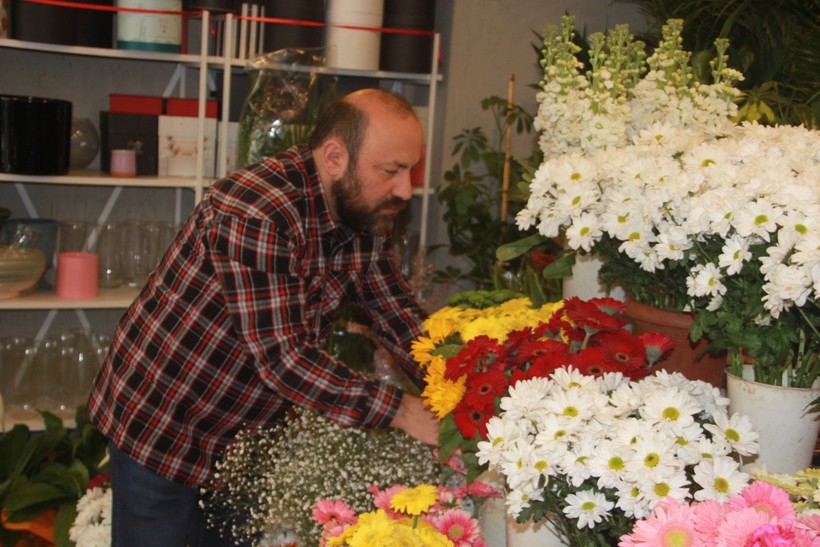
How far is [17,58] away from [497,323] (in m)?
2.95

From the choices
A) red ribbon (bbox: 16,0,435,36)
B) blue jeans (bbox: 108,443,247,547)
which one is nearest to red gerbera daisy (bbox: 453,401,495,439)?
blue jeans (bbox: 108,443,247,547)

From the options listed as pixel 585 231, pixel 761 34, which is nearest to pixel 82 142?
pixel 761 34

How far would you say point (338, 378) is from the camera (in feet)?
5.69

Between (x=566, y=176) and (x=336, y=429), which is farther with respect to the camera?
(x=336, y=429)

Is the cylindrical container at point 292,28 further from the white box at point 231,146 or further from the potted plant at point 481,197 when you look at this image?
the potted plant at point 481,197

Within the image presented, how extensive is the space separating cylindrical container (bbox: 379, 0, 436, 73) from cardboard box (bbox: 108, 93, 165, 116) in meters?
0.82

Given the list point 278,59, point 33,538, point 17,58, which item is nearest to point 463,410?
point 278,59

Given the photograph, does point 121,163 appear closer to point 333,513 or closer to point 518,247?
point 518,247

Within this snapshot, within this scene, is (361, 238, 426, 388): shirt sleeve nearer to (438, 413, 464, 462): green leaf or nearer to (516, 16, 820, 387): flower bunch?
(516, 16, 820, 387): flower bunch

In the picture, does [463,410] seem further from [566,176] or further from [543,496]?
[566,176]

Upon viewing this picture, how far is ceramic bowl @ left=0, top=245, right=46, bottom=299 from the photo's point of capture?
327 cm

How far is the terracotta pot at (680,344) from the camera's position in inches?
51.8

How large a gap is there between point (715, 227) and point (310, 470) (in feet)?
2.43

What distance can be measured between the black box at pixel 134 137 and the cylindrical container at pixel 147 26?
262 mm
